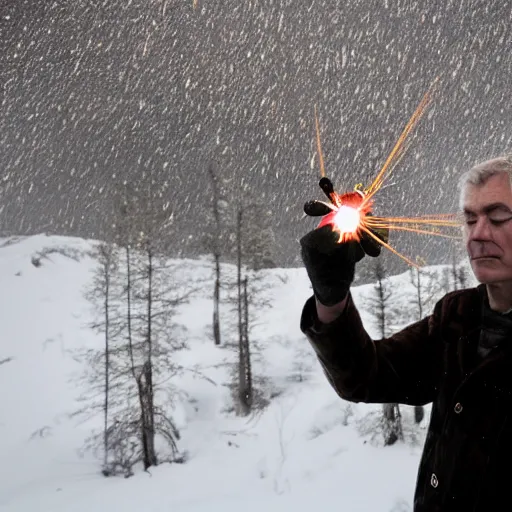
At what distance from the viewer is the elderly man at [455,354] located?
174cm

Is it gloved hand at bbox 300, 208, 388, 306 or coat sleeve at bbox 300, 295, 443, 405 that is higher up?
gloved hand at bbox 300, 208, 388, 306

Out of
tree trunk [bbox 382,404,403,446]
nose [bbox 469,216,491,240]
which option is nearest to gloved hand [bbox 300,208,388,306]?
nose [bbox 469,216,491,240]

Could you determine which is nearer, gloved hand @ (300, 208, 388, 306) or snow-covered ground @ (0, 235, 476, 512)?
gloved hand @ (300, 208, 388, 306)

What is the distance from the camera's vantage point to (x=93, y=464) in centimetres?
2028

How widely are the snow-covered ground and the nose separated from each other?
12.8m

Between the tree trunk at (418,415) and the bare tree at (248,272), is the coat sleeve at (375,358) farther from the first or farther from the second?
the bare tree at (248,272)

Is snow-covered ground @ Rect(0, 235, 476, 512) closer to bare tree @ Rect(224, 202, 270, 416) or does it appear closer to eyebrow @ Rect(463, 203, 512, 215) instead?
bare tree @ Rect(224, 202, 270, 416)

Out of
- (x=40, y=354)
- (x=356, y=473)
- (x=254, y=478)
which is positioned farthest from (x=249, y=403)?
(x=40, y=354)

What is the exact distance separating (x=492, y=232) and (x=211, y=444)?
71.9ft

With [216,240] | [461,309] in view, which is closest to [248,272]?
[216,240]

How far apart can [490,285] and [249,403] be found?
23.4 metres

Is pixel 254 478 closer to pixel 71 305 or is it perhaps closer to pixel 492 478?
pixel 492 478

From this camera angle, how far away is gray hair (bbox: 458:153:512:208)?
→ 76.0 inches

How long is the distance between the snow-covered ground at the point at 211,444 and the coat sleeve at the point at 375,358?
11937 millimetres
